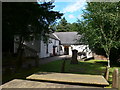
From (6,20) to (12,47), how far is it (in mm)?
11764

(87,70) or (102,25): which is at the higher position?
(102,25)

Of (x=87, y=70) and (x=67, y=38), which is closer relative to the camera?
(x=87, y=70)

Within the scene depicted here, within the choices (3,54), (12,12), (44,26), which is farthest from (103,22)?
(3,54)

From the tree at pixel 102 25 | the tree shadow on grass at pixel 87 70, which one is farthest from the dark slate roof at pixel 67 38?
the tree shadow on grass at pixel 87 70

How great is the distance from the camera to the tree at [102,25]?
10867mm

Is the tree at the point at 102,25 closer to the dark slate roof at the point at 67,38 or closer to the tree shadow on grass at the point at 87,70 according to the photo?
the tree shadow on grass at the point at 87,70

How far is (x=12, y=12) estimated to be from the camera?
22.3 ft

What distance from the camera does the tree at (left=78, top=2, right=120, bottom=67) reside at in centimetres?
1087

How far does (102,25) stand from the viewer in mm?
11641

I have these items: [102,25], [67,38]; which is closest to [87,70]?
[102,25]

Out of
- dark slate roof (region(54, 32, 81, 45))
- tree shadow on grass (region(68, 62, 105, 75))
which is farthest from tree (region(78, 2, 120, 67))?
dark slate roof (region(54, 32, 81, 45))

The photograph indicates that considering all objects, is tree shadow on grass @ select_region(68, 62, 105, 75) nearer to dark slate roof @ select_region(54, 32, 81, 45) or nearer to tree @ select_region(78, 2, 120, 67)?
tree @ select_region(78, 2, 120, 67)

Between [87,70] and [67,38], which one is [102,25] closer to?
[87,70]

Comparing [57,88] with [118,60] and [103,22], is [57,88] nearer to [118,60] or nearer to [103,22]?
[103,22]
